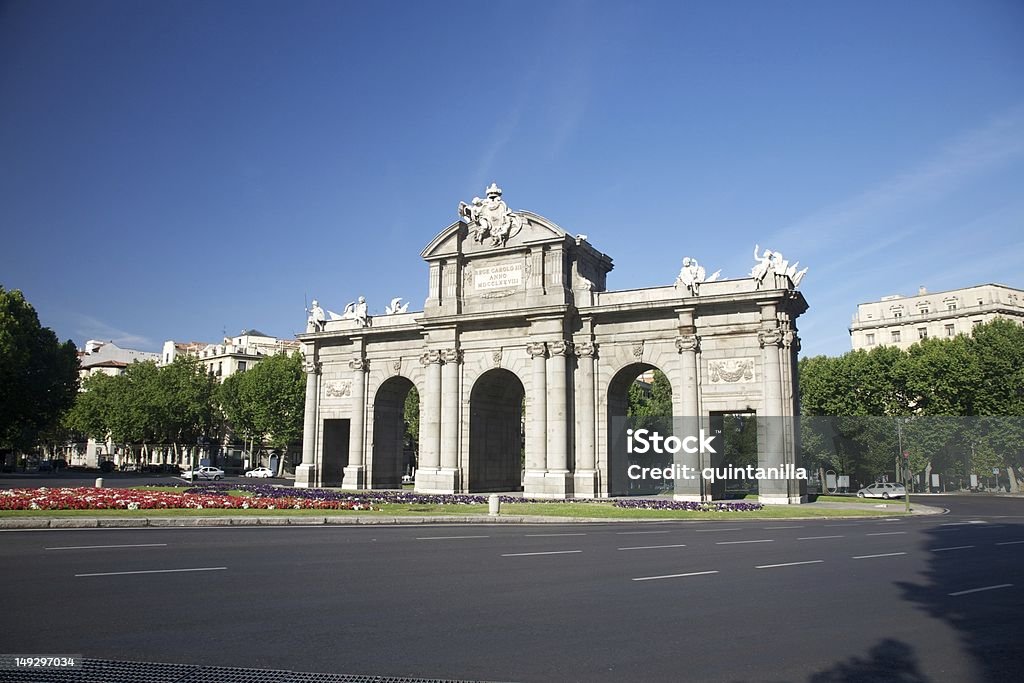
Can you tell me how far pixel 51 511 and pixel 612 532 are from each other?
17.1 meters

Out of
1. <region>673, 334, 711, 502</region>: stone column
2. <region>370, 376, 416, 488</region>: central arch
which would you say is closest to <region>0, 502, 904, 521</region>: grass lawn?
<region>673, 334, 711, 502</region>: stone column

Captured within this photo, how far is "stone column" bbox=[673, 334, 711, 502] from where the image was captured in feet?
131

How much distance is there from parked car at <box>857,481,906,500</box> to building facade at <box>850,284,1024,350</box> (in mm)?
40416

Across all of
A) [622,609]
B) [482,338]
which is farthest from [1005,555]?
[482,338]

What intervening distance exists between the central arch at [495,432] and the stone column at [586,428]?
5.79 m

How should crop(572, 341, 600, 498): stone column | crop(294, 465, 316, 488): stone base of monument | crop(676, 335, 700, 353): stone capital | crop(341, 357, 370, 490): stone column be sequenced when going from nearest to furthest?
crop(676, 335, 700, 353): stone capital, crop(572, 341, 600, 498): stone column, crop(341, 357, 370, 490): stone column, crop(294, 465, 316, 488): stone base of monument

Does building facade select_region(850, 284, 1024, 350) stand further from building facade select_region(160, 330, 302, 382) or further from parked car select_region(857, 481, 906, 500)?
building facade select_region(160, 330, 302, 382)

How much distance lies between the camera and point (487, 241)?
47.1 m

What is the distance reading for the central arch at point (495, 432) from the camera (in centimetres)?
4722

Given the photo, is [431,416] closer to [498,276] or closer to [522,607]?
[498,276]

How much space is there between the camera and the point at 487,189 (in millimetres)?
47219

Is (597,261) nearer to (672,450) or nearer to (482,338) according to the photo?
(482,338)

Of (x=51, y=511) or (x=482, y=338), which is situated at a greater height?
(x=482, y=338)
